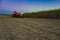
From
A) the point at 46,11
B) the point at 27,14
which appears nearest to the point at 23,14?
the point at 27,14

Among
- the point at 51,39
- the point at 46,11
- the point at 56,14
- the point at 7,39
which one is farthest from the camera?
the point at 46,11

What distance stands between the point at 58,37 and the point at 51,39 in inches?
9.1

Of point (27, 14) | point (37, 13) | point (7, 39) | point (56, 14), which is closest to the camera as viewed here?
point (7, 39)

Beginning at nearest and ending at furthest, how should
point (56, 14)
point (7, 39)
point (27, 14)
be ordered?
point (7, 39), point (56, 14), point (27, 14)

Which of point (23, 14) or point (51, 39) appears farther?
point (23, 14)

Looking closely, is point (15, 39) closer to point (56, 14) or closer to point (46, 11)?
point (56, 14)

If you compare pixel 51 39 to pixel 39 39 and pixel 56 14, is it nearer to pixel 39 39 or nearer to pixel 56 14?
pixel 39 39

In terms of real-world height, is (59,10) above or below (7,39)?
above

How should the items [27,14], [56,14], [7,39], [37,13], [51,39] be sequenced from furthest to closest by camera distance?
[27,14] < [37,13] < [56,14] < [7,39] < [51,39]

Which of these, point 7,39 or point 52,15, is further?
point 52,15

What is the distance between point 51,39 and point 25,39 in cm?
53

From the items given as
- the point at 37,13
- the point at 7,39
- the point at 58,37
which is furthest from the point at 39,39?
the point at 37,13

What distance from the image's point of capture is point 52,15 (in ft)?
25.6

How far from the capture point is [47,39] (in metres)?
3.28
